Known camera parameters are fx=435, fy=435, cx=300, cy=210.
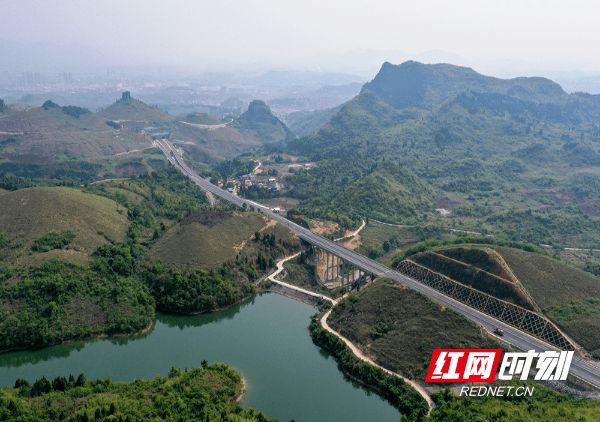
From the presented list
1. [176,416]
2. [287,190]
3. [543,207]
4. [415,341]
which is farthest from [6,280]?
[543,207]

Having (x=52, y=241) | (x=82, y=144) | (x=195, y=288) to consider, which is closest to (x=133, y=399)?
(x=195, y=288)

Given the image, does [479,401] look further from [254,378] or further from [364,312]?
[254,378]

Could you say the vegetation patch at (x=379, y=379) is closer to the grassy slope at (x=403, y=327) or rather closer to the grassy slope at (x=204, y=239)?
the grassy slope at (x=403, y=327)

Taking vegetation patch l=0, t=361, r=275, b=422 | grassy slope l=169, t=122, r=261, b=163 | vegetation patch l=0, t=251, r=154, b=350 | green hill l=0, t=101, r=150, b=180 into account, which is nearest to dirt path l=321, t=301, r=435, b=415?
vegetation patch l=0, t=361, r=275, b=422

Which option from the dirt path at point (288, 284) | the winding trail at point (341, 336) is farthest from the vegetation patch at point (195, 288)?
the winding trail at point (341, 336)

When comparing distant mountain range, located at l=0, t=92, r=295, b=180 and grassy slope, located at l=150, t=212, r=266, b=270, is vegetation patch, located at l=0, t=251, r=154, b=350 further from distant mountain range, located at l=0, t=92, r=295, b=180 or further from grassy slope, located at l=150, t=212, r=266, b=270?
distant mountain range, located at l=0, t=92, r=295, b=180
